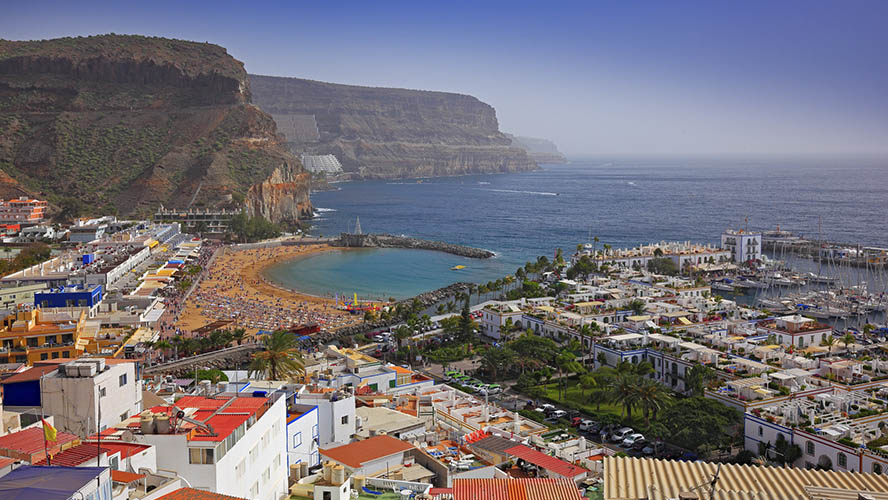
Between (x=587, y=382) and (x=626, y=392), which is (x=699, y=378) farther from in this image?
(x=587, y=382)

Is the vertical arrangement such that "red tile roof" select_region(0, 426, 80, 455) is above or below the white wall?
above

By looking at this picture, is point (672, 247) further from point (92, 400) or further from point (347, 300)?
point (92, 400)

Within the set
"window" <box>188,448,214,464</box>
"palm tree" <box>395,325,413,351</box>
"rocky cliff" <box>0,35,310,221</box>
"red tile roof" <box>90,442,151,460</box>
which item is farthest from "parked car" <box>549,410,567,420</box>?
"rocky cliff" <box>0,35,310,221</box>

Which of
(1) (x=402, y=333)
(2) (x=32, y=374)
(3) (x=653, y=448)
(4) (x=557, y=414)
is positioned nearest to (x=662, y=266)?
(1) (x=402, y=333)

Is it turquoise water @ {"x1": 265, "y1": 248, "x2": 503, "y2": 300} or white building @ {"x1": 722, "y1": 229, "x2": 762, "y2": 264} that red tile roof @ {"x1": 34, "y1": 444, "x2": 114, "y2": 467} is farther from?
white building @ {"x1": 722, "y1": 229, "x2": 762, "y2": 264}

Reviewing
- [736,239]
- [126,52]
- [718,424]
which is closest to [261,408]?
[718,424]

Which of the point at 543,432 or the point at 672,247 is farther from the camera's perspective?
the point at 672,247
